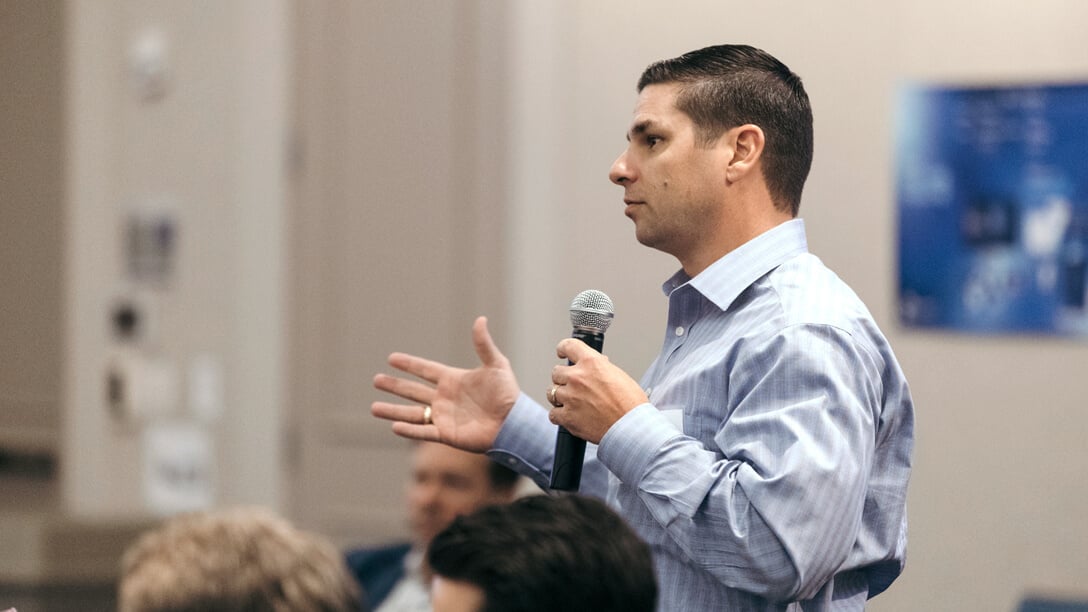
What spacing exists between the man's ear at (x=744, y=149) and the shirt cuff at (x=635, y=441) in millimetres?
257

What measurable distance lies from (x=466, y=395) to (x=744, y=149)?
470 millimetres

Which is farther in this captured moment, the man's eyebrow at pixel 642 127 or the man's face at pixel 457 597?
the man's eyebrow at pixel 642 127

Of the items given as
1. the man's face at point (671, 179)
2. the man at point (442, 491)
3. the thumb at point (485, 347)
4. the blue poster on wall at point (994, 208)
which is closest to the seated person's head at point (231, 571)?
the thumb at point (485, 347)

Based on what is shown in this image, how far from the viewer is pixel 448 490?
2885mm

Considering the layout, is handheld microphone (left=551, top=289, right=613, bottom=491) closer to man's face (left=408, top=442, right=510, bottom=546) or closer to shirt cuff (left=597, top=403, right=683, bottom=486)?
shirt cuff (left=597, top=403, right=683, bottom=486)

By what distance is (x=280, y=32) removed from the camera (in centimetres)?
450

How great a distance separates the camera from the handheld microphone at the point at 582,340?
4.60ft

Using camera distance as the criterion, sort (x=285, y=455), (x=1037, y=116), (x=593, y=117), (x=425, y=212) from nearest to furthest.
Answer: (x=1037, y=116), (x=593, y=117), (x=425, y=212), (x=285, y=455)

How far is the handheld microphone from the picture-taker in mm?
1401

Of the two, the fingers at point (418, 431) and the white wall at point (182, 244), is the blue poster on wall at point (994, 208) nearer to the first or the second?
the fingers at point (418, 431)

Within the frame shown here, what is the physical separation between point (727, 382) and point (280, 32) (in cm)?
346

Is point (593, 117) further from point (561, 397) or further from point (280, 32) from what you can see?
point (561, 397)

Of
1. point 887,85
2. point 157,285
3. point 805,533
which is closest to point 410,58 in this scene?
point 157,285

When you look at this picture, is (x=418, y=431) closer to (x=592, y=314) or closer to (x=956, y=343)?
(x=592, y=314)
